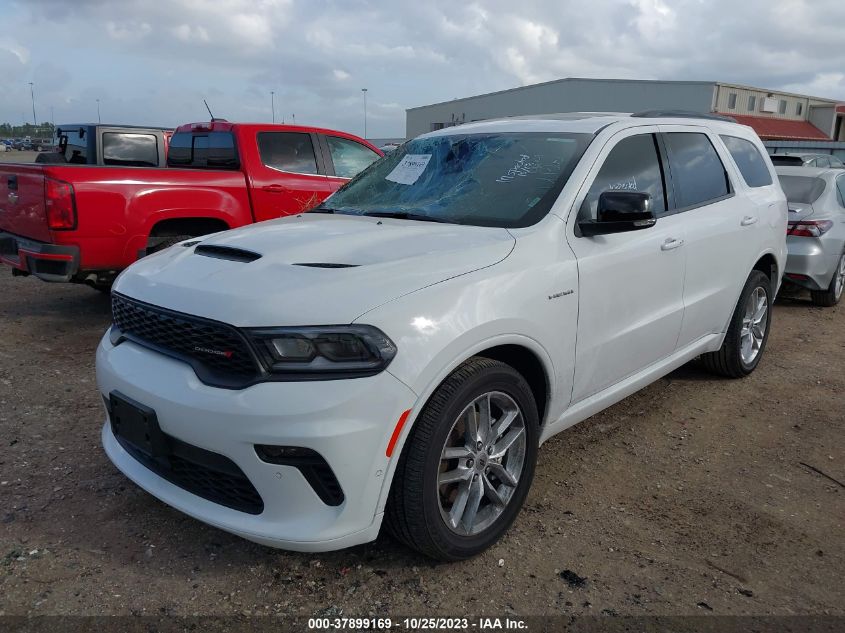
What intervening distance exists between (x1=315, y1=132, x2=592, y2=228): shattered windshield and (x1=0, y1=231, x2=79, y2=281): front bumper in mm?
2562

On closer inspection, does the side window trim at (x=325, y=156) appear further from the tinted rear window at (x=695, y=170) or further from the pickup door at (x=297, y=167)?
the tinted rear window at (x=695, y=170)

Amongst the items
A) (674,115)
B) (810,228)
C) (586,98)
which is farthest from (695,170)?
(586,98)

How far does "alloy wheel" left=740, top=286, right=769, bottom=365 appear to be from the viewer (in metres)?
4.90

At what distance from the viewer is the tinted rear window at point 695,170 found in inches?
157

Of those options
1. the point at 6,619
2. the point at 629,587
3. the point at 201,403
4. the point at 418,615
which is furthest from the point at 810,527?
the point at 6,619

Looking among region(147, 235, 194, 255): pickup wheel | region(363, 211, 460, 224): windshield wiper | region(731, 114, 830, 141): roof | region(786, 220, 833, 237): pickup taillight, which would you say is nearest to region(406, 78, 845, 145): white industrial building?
region(731, 114, 830, 141): roof

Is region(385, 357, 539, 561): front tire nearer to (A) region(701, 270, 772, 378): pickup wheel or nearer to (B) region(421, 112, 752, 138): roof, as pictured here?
(B) region(421, 112, 752, 138): roof

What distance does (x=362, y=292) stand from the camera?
7.80ft

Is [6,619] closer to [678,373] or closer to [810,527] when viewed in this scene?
[810,527]

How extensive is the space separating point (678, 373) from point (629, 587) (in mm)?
2857

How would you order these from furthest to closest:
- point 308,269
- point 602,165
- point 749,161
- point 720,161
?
point 749,161
point 720,161
point 602,165
point 308,269

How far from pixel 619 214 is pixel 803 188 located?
5645mm

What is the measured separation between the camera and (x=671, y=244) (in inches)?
145

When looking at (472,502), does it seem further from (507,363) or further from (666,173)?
(666,173)
